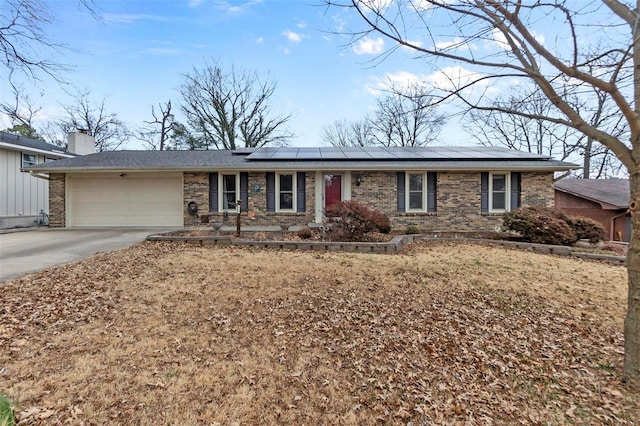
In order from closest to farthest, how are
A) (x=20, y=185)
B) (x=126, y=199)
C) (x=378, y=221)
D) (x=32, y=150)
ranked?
(x=378, y=221) → (x=126, y=199) → (x=20, y=185) → (x=32, y=150)

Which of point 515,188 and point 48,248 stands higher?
point 515,188

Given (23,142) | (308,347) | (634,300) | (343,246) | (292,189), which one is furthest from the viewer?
(23,142)

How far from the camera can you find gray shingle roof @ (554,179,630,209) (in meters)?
14.2

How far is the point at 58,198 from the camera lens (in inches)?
474

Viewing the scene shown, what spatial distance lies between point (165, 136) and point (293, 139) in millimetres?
11282

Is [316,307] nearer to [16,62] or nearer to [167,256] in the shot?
[167,256]

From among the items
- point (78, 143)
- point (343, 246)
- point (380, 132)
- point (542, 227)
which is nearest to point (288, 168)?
point (343, 246)

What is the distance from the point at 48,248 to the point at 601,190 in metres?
23.0

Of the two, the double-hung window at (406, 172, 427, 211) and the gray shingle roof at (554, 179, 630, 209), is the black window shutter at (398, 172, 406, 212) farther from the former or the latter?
the gray shingle roof at (554, 179, 630, 209)

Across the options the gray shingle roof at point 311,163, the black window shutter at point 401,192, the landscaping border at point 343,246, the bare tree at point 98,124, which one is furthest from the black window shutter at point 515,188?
the bare tree at point 98,124

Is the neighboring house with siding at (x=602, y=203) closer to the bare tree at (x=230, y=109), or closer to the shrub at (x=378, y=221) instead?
the shrub at (x=378, y=221)

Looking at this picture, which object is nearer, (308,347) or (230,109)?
(308,347)

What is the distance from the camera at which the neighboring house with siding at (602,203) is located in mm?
13977

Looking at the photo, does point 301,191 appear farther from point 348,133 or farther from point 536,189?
point 348,133
